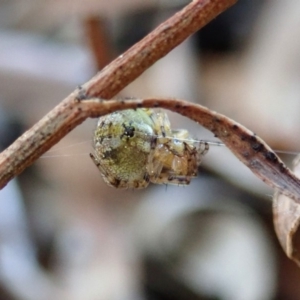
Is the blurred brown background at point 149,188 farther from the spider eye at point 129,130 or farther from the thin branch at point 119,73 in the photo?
the thin branch at point 119,73

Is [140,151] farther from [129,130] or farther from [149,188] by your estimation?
[149,188]

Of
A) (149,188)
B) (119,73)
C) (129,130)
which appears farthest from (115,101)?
(149,188)

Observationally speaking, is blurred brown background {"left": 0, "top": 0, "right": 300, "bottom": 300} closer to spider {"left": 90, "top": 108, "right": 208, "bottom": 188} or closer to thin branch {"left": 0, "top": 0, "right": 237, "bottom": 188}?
spider {"left": 90, "top": 108, "right": 208, "bottom": 188}

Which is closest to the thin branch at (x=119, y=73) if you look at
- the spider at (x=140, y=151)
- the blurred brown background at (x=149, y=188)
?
the spider at (x=140, y=151)

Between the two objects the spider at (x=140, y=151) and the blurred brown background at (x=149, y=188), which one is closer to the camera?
the spider at (x=140, y=151)

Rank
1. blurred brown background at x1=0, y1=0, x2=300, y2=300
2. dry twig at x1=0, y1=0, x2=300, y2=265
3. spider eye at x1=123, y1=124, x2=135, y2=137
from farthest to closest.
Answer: blurred brown background at x1=0, y1=0, x2=300, y2=300, spider eye at x1=123, y1=124, x2=135, y2=137, dry twig at x1=0, y1=0, x2=300, y2=265

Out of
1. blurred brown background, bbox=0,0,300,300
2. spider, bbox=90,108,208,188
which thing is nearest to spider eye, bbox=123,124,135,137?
spider, bbox=90,108,208,188
